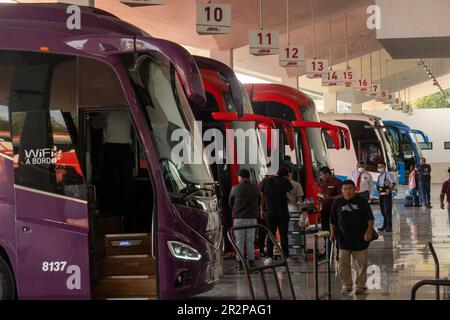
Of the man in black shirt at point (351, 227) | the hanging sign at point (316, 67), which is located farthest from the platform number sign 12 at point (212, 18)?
the hanging sign at point (316, 67)

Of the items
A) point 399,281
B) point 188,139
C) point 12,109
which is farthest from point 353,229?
point 12,109

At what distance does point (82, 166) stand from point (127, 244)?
42.9 inches

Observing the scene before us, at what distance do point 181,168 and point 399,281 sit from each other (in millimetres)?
5164

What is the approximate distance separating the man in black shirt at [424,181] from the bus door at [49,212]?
2164 cm

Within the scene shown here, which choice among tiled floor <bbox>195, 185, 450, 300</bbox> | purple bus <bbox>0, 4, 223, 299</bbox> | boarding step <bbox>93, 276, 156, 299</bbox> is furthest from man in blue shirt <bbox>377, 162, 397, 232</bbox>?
boarding step <bbox>93, 276, 156, 299</bbox>

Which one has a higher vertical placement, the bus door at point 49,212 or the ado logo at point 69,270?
the bus door at point 49,212

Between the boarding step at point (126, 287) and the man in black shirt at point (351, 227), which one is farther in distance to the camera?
the man in black shirt at point (351, 227)

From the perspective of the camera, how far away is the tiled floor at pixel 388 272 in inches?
462

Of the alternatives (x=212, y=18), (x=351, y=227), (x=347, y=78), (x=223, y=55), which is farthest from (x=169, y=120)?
(x=347, y=78)

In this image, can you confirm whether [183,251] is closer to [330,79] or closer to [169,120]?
[169,120]

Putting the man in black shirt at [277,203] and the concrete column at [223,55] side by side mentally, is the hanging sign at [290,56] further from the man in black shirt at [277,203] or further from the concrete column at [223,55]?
the man in black shirt at [277,203]

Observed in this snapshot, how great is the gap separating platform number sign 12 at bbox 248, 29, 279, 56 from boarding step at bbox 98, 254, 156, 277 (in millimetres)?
12764

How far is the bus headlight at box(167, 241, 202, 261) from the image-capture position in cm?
871

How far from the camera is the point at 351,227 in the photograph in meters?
11.2
